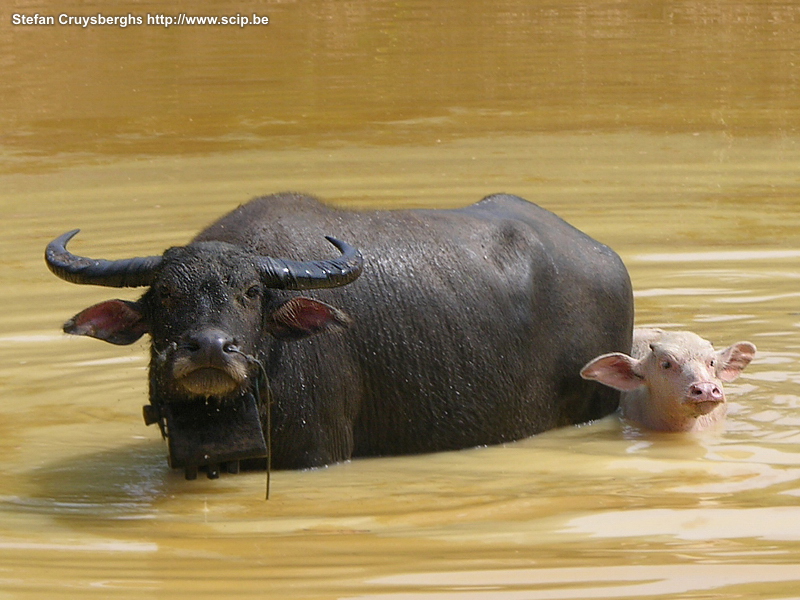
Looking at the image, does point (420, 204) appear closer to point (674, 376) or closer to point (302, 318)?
point (674, 376)

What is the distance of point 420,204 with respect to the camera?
1459 centimetres

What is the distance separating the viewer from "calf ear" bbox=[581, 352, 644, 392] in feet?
28.5

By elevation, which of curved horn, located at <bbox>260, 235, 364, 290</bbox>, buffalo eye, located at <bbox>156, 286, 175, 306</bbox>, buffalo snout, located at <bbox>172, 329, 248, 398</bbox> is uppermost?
curved horn, located at <bbox>260, 235, 364, 290</bbox>

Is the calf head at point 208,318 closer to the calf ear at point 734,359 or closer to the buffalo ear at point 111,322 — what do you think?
the buffalo ear at point 111,322

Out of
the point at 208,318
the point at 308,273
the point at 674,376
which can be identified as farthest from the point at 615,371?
the point at 208,318

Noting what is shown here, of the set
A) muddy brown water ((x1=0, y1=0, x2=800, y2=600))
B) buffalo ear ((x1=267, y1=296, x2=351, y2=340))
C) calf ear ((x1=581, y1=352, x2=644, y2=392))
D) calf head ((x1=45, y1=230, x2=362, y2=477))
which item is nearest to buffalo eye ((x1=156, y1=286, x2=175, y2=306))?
calf head ((x1=45, y1=230, x2=362, y2=477))

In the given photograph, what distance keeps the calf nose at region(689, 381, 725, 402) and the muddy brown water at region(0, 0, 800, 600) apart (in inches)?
11.4

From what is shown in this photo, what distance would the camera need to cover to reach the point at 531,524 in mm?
7031

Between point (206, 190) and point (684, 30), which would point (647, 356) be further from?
point (684, 30)

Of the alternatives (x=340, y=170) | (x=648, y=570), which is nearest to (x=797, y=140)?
(x=340, y=170)

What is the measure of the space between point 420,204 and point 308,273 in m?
7.21

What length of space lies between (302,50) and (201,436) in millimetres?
16138

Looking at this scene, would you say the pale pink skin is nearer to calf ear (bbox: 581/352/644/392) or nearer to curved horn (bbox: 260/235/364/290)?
calf ear (bbox: 581/352/644/392)

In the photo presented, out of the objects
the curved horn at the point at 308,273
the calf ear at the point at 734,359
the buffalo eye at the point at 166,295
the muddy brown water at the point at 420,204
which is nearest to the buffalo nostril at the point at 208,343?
the buffalo eye at the point at 166,295
